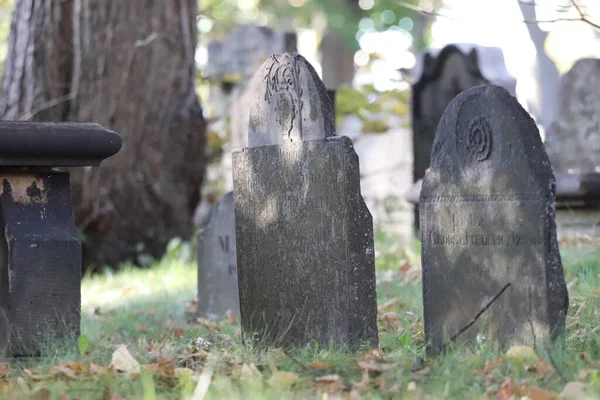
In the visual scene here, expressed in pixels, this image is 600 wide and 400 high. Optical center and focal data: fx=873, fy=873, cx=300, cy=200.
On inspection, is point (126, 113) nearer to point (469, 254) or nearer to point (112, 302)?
point (112, 302)

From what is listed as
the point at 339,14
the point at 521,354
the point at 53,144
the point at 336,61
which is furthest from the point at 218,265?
the point at 336,61

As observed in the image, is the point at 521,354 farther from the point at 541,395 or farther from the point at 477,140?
the point at 477,140

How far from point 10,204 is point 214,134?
7.31 metres

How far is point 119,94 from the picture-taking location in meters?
10.1

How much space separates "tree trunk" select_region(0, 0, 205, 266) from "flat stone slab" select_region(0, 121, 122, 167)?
190 inches

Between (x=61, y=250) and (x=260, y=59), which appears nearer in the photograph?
(x=61, y=250)

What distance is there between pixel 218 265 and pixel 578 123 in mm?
5425

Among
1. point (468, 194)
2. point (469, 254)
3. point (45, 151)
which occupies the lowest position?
point (469, 254)

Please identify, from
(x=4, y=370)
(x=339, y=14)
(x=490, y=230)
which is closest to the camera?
(x=490, y=230)

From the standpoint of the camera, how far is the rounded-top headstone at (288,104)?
4.95m

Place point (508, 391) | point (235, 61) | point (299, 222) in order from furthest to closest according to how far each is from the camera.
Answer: point (235, 61) → point (299, 222) → point (508, 391)

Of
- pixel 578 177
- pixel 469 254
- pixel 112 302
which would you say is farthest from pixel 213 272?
pixel 578 177

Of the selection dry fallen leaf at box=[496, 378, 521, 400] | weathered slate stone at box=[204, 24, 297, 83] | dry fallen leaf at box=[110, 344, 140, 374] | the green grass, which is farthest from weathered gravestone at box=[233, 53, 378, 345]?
weathered slate stone at box=[204, 24, 297, 83]

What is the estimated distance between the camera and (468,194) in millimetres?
4488
